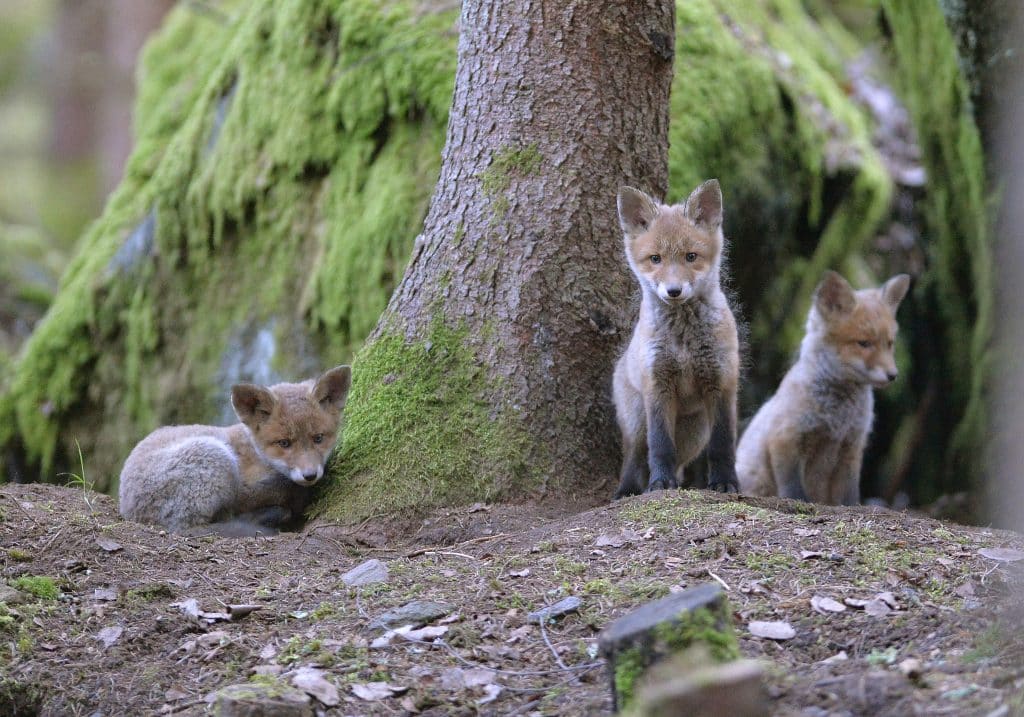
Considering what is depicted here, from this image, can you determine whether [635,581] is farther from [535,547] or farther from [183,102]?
[183,102]

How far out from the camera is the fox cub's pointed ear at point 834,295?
7.21 metres

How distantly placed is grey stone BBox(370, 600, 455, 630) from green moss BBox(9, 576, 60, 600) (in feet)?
5.15

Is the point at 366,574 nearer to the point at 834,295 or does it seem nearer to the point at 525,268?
the point at 525,268

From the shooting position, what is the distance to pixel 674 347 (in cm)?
589

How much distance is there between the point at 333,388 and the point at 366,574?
6.85 feet

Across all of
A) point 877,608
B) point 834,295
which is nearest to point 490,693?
point 877,608

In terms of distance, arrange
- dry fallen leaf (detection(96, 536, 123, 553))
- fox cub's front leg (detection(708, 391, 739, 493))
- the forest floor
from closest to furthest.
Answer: the forest floor → dry fallen leaf (detection(96, 536, 123, 553)) → fox cub's front leg (detection(708, 391, 739, 493))

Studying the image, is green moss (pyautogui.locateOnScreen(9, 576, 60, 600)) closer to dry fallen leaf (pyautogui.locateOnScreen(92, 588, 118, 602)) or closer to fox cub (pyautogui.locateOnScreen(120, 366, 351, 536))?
dry fallen leaf (pyautogui.locateOnScreen(92, 588, 118, 602))

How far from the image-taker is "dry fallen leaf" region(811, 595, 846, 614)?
12.8 ft

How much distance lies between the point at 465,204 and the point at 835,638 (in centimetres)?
359

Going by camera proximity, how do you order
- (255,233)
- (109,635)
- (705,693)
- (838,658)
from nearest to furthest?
(705,693) → (838,658) → (109,635) → (255,233)

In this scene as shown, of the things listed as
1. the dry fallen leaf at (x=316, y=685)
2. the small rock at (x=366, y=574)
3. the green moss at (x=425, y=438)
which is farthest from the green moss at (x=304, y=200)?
the dry fallen leaf at (x=316, y=685)

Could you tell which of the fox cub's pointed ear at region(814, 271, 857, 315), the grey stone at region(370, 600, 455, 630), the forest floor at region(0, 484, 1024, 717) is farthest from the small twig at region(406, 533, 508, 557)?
the fox cub's pointed ear at region(814, 271, 857, 315)

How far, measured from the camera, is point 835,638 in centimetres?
368
